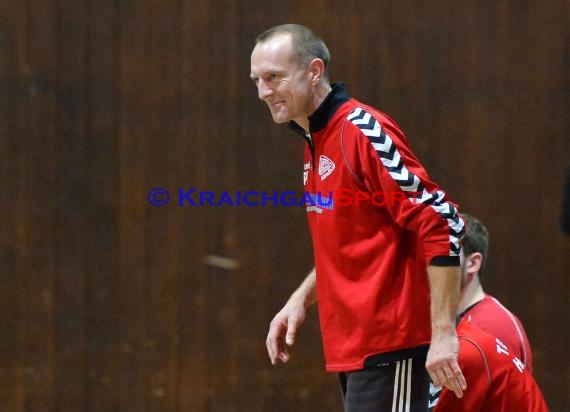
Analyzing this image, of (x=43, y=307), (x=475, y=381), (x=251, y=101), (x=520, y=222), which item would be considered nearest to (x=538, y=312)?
(x=520, y=222)

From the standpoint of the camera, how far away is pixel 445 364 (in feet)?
7.27

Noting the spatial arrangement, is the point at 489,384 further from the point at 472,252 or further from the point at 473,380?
the point at 472,252

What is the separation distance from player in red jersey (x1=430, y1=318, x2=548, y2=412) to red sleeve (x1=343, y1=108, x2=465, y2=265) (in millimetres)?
360

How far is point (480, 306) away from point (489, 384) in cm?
64

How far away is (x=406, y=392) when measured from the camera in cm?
239

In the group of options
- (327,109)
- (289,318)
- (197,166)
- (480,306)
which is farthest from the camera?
(197,166)

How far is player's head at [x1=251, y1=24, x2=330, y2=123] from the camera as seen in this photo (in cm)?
253

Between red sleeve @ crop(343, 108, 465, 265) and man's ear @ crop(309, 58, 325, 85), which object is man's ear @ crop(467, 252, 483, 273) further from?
man's ear @ crop(309, 58, 325, 85)

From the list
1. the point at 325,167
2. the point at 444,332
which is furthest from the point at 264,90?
the point at 444,332

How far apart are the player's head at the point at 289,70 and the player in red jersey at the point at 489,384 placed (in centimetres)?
80

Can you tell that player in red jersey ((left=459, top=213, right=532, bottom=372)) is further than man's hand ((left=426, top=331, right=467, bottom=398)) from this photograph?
Yes

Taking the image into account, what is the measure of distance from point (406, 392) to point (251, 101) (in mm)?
2166

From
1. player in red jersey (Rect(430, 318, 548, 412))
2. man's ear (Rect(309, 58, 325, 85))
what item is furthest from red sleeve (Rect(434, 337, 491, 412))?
man's ear (Rect(309, 58, 325, 85))

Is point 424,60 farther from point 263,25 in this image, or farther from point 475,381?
point 475,381
